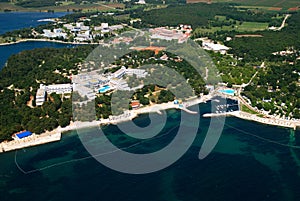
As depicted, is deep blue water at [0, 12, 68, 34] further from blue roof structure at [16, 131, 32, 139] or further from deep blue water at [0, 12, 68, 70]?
blue roof structure at [16, 131, 32, 139]

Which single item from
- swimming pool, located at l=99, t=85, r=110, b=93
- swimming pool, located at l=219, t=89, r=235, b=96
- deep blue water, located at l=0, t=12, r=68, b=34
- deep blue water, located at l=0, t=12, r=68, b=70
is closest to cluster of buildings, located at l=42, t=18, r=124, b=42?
deep blue water, located at l=0, t=12, r=68, b=70

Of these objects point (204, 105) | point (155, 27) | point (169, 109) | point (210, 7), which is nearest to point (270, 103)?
point (204, 105)

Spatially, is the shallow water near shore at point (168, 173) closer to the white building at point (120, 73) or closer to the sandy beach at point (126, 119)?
the sandy beach at point (126, 119)

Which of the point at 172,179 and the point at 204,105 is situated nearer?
the point at 172,179

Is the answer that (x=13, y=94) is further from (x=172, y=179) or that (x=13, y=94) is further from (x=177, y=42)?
(x=177, y=42)

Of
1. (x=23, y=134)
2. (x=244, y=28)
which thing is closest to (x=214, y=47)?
(x=244, y=28)
